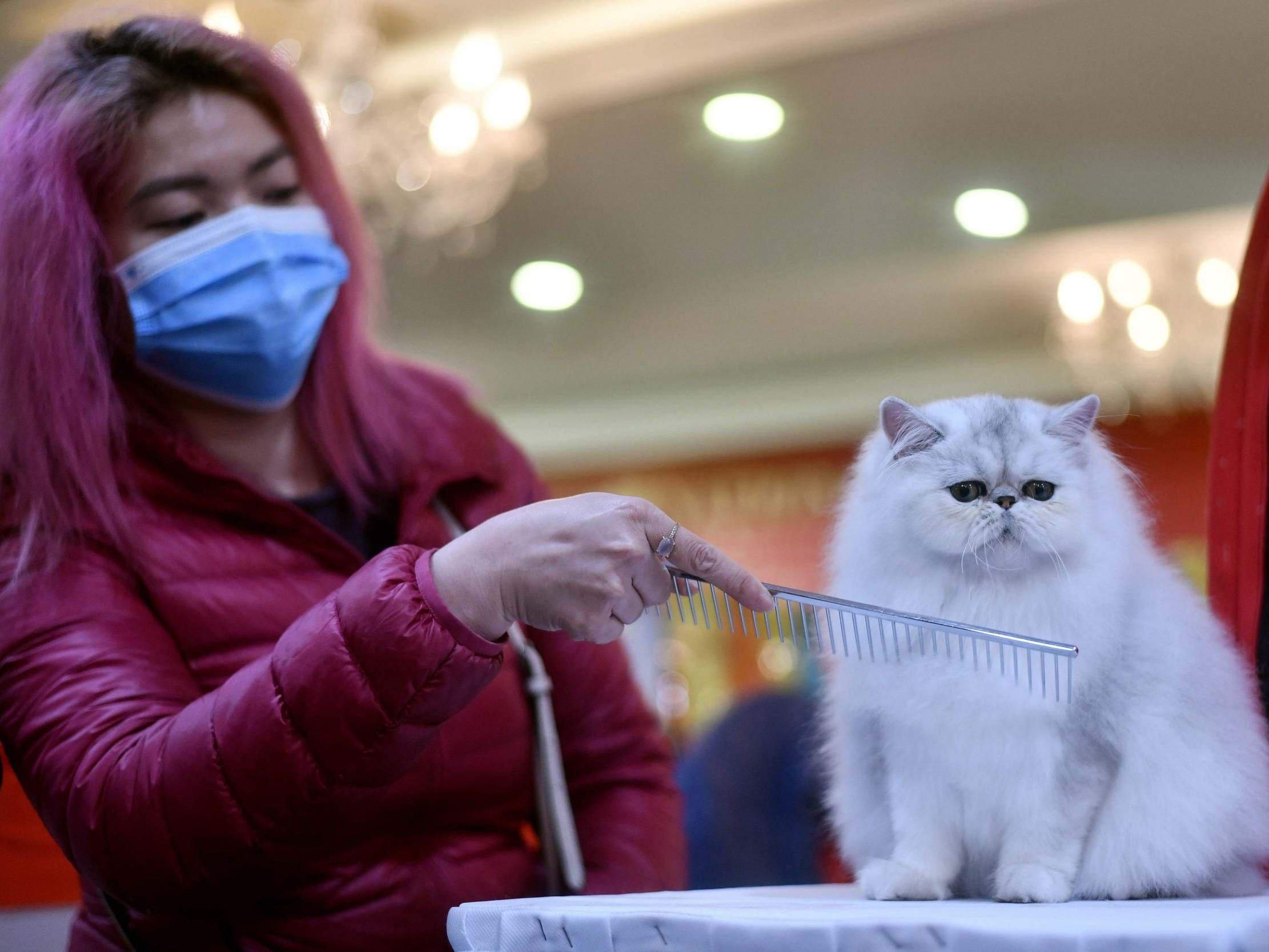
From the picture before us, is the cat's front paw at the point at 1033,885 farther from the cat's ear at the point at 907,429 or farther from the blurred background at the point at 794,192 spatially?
the blurred background at the point at 794,192

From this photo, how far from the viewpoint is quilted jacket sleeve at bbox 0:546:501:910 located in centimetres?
70

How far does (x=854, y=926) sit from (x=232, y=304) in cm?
72

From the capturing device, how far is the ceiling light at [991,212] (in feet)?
10.7

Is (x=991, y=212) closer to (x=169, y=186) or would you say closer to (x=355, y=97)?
(x=355, y=97)

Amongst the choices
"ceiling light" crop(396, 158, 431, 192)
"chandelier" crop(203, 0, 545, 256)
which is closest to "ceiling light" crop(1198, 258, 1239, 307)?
"chandelier" crop(203, 0, 545, 256)

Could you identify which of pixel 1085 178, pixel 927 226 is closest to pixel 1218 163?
pixel 1085 178

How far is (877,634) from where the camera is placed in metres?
0.70

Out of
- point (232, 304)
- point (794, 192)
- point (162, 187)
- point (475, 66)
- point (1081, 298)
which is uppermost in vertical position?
point (475, 66)

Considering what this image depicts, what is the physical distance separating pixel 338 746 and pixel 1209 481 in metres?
0.71

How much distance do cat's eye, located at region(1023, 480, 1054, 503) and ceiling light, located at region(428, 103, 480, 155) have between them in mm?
2582

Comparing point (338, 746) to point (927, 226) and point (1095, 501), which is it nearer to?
point (1095, 501)

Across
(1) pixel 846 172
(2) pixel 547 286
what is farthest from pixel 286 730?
(2) pixel 547 286

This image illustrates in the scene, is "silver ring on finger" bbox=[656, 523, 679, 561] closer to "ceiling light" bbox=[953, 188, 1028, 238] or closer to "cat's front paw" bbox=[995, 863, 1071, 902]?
"cat's front paw" bbox=[995, 863, 1071, 902]

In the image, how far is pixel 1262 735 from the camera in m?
0.72
